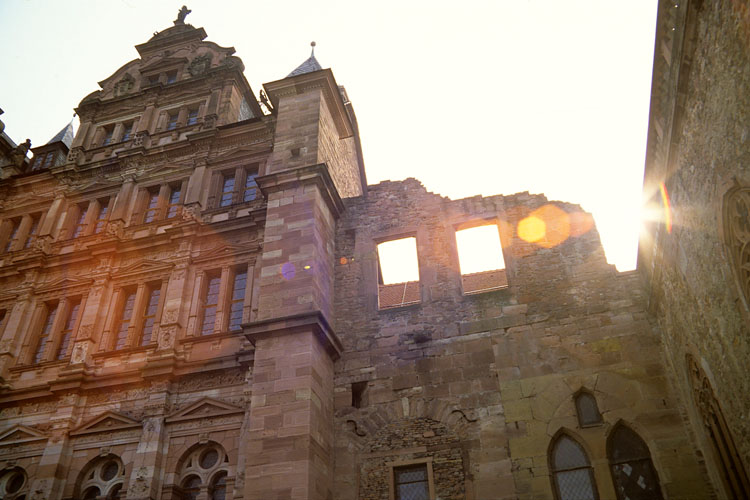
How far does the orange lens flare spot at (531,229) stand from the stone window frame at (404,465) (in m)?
5.19

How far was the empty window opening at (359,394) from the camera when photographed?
12875 mm

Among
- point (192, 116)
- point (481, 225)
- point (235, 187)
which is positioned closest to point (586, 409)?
point (481, 225)

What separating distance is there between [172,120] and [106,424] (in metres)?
10.2

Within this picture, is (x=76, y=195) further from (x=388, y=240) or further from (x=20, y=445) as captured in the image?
(x=388, y=240)

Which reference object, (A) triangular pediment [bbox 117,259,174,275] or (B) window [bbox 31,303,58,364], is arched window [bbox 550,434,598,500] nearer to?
(A) triangular pediment [bbox 117,259,174,275]

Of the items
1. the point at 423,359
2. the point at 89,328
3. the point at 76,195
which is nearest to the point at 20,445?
the point at 89,328

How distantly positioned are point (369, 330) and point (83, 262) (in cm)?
859

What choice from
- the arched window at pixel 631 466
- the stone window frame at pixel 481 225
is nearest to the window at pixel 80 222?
the stone window frame at pixel 481 225

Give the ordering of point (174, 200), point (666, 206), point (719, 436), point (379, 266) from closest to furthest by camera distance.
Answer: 1. point (719, 436)
2. point (666, 206)
3. point (379, 266)
4. point (174, 200)

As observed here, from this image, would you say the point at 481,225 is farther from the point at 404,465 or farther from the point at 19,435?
the point at 19,435

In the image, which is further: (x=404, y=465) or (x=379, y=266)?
(x=379, y=266)

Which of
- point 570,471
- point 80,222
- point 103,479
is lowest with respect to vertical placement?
point 570,471

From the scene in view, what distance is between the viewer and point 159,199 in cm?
1788

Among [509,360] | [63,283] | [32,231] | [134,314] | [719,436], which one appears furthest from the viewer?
[32,231]
